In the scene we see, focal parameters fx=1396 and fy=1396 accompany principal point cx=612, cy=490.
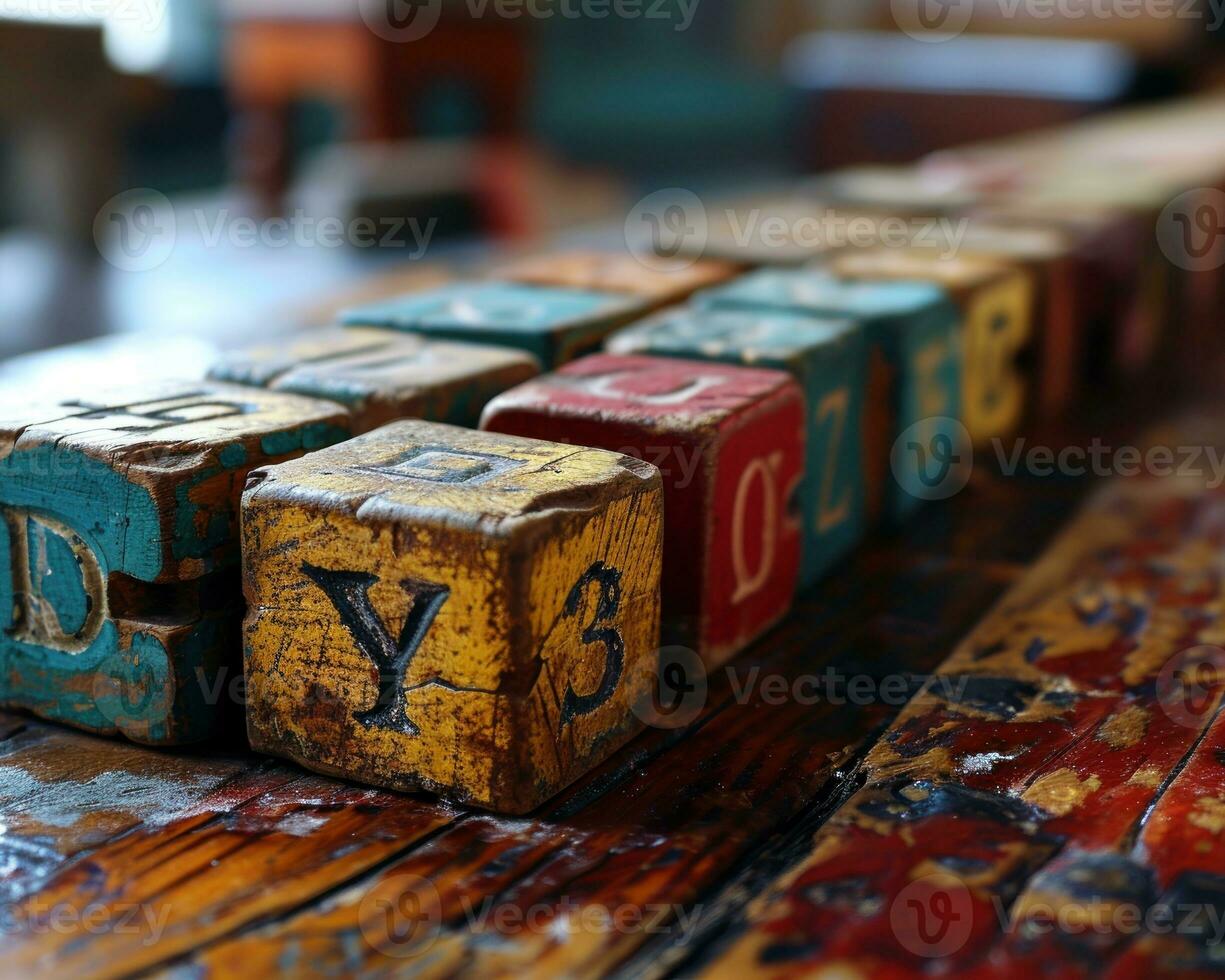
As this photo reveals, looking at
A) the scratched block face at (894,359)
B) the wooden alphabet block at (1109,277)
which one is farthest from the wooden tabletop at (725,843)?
the wooden alphabet block at (1109,277)

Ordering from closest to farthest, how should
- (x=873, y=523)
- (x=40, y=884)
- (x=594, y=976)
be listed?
(x=594, y=976), (x=40, y=884), (x=873, y=523)

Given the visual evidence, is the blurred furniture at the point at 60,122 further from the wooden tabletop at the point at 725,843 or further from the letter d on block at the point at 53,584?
the wooden tabletop at the point at 725,843

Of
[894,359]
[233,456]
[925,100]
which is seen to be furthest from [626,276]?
[925,100]

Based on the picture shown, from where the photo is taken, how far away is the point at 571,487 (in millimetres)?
1122

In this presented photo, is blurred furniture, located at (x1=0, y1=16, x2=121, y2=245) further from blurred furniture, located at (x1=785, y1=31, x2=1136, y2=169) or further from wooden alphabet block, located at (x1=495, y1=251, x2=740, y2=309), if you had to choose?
blurred furniture, located at (x1=785, y1=31, x2=1136, y2=169)

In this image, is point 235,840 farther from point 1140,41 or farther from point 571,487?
point 1140,41

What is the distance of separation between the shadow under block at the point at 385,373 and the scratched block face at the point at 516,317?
4 cm

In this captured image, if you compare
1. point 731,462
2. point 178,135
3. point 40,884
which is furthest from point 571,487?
point 178,135

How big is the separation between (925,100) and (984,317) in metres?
4.22

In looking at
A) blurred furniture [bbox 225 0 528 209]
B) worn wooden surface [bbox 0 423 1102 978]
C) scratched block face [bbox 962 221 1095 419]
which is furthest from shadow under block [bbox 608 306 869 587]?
blurred furniture [bbox 225 0 528 209]

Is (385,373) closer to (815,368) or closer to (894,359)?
(815,368)

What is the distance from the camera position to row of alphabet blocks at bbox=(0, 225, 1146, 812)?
3.58ft

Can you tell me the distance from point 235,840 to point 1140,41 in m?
7.41

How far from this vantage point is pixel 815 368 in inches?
62.2
